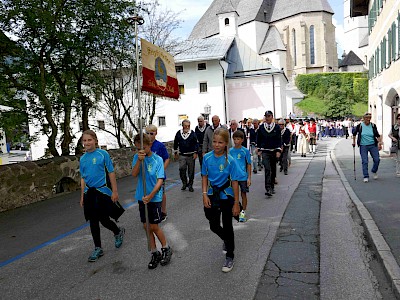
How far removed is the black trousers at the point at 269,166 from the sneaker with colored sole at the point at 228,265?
14.4ft

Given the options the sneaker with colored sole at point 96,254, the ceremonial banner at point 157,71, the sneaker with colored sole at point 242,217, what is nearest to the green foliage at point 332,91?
the sneaker with colored sole at point 242,217

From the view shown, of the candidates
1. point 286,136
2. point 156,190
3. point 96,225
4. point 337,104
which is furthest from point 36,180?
point 337,104

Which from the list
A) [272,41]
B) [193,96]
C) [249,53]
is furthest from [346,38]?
[193,96]

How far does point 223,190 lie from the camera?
4.26 meters

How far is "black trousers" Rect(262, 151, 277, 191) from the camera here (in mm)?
8539

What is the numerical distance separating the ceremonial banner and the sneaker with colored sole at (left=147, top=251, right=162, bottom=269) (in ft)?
7.36

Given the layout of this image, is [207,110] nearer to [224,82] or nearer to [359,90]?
[224,82]

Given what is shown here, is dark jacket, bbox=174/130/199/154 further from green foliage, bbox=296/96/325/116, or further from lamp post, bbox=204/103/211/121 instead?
green foliage, bbox=296/96/325/116

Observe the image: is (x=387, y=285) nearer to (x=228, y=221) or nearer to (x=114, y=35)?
(x=228, y=221)

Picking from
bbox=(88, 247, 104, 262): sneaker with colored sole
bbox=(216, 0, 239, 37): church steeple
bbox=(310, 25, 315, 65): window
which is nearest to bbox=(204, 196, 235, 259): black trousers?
bbox=(88, 247, 104, 262): sneaker with colored sole

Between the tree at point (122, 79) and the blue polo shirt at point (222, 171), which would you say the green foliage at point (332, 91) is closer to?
the tree at point (122, 79)

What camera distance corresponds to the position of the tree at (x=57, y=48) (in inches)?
383

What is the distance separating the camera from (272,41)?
6069 centimetres

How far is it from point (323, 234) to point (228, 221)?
6.58ft
